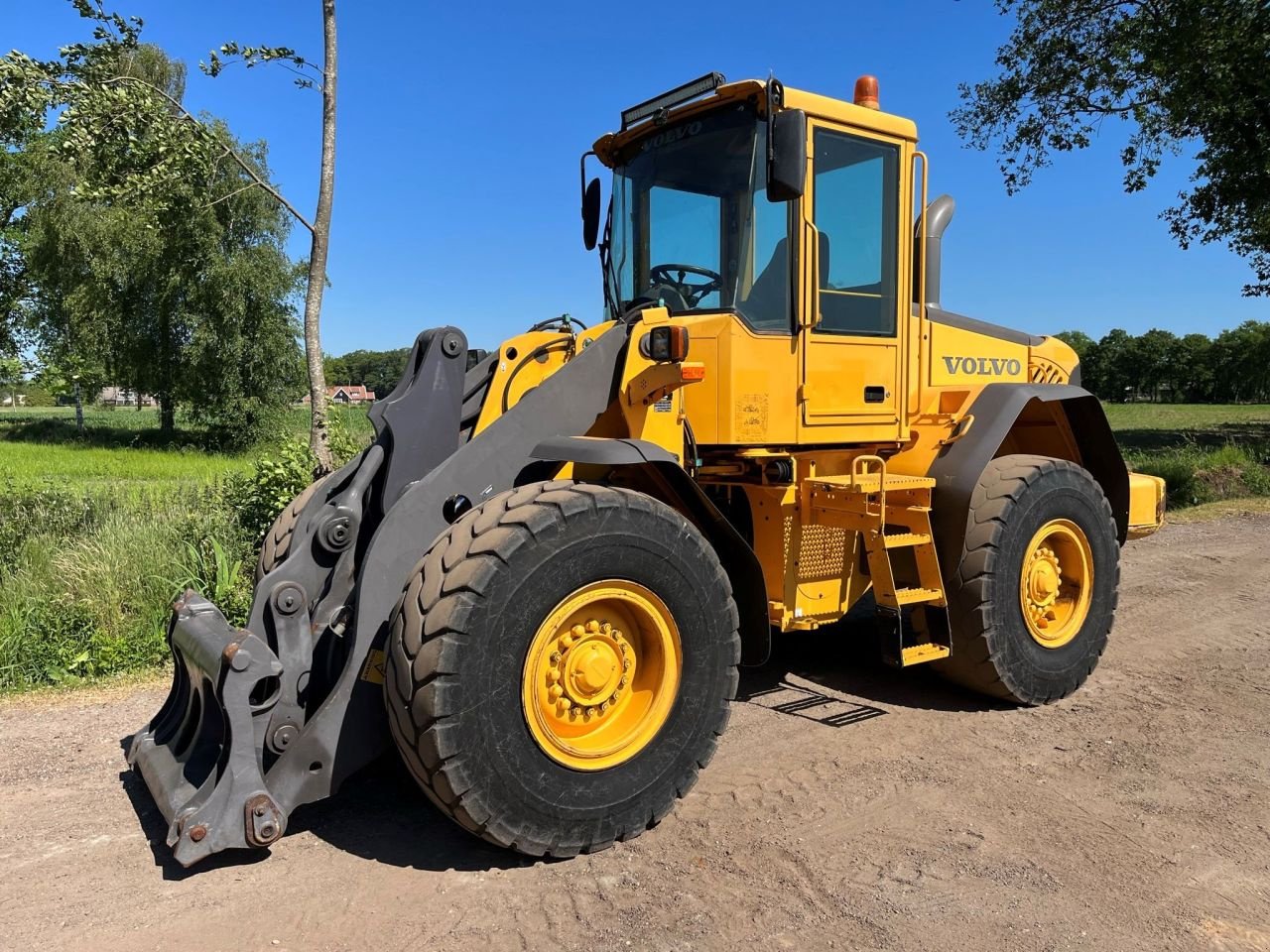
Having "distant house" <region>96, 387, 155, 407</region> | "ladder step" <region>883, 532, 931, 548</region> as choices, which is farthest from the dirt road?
"distant house" <region>96, 387, 155, 407</region>

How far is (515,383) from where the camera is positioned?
4.14 m

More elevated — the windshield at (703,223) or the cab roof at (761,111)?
the cab roof at (761,111)

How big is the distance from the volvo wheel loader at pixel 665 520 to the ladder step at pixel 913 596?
0.02 m

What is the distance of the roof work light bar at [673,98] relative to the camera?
4141mm

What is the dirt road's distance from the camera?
2.79 meters

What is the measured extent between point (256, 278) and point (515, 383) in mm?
24206

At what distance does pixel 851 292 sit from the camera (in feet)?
15.0

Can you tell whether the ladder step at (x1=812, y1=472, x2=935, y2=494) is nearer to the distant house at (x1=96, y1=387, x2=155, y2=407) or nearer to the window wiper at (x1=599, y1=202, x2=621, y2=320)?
the window wiper at (x1=599, y1=202, x2=621, y2=320)

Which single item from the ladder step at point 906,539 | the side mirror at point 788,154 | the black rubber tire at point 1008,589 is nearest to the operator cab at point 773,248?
the side mirror at point 788,154

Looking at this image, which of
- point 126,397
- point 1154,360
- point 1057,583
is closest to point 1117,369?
point 1154,360

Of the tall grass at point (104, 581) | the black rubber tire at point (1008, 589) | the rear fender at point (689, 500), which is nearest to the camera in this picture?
the rear fender at point (689, 500)

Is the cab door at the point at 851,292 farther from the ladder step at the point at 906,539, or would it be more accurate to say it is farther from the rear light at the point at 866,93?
the ladder step at the point at 906,539

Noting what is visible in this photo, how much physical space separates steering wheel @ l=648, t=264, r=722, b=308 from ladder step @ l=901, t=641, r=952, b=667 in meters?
2.04

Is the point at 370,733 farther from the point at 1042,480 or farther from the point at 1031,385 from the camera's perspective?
the point at 1031,385
